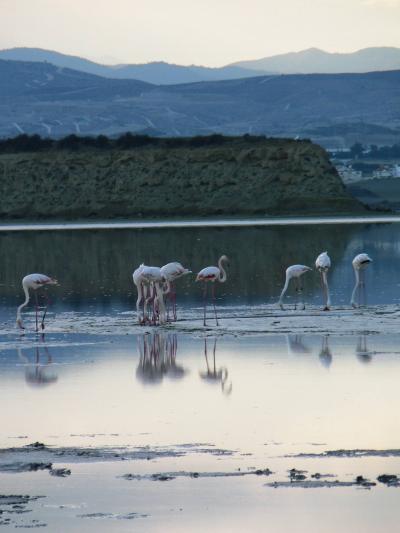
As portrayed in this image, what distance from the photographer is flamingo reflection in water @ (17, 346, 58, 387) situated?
18234 millimetres

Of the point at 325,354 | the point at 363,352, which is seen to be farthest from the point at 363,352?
the point at 325,354

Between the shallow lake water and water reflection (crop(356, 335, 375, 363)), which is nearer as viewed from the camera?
the shallow lake water

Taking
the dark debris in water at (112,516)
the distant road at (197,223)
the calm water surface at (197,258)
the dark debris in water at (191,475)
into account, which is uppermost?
the dark debris in water at (191,475)

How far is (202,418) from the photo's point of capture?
1519 cm

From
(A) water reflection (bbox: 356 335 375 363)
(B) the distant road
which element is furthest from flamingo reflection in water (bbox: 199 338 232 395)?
(B) the distant road

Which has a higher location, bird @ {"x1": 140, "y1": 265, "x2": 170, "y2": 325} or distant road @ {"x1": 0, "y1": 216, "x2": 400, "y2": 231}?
bird @ {"x1": 140, "y1": 265, "x2": 170, "y2": 325}

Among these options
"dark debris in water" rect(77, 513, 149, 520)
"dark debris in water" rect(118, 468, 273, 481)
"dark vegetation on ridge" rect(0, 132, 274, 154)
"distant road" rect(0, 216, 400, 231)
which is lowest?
"distant road" rect(0, 216, 400, 231)

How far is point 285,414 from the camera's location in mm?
15117

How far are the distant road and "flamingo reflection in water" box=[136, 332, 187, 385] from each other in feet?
147

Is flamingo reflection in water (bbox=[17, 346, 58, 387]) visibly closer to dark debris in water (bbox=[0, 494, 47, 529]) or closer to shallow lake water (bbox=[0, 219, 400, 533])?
shallow lake water (bbox=[0, 219, 400, 533])

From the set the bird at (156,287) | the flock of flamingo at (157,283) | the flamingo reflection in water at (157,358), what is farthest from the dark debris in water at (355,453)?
the bird at (156,287)

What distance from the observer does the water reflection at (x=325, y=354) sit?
1895 centimetres

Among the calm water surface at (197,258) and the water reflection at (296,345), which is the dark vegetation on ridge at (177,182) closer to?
the calm water surface at (197,258)

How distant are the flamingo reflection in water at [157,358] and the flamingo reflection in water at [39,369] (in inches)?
42.3
